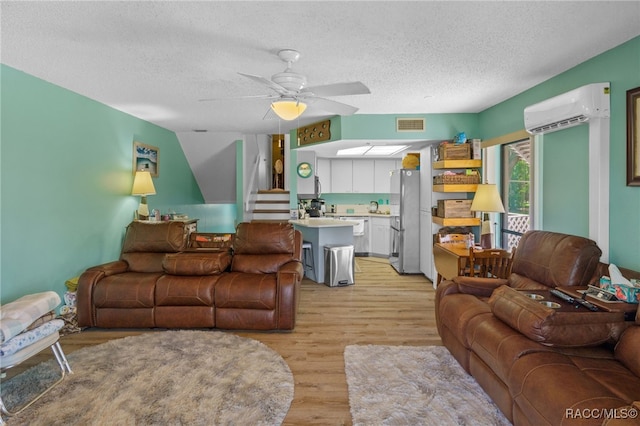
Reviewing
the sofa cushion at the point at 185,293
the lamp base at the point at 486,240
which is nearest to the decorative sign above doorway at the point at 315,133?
the lamp base at the point at 486,240

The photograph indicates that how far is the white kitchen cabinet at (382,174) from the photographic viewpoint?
26.9 ft

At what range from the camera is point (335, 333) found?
350 cm

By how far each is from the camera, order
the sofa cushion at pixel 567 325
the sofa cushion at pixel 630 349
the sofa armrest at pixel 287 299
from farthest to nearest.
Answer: the sofa armrest at pixel 287 299
the sofa cushion at pixel 567 325
the sofa cushion at pixel 630 349

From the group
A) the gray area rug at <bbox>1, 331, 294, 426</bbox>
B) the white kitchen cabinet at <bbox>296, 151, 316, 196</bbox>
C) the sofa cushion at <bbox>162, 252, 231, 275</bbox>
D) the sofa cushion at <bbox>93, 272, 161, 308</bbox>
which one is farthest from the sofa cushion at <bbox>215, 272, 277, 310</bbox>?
the white kitchen cabinet at <bbox>296, 151, 316, 196</bbox>

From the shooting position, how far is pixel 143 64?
3.14m

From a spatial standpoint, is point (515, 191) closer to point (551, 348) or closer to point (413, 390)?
point (551, 348)

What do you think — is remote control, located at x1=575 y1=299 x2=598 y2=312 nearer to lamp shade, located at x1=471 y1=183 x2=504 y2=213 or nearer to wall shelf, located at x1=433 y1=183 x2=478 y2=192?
lamp shade, located at x1=471 y1=183 x2=504 y2=213

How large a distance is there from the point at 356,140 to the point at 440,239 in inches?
73.8

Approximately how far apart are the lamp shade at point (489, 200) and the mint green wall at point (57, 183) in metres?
4.43

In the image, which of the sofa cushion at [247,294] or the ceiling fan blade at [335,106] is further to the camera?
the sofa cushion at [247,294]

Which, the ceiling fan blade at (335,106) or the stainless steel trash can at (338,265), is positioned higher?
the ceiling fan blade at (335,106)

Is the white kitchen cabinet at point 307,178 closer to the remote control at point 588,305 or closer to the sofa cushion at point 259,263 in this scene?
the sofa cushion at point 259,263

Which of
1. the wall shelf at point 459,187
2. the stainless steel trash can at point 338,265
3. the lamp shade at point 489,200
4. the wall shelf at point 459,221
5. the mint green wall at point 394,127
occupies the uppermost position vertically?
the mint green wall at point 394,127

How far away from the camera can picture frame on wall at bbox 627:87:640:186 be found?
2.53 meters
